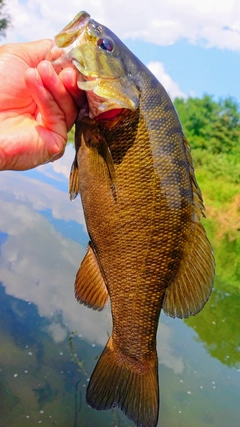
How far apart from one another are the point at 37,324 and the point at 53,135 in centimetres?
456

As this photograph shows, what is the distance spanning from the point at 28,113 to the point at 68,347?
430cm

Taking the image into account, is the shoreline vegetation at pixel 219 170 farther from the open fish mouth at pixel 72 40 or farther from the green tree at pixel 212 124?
the open fish mouth at pixel 72 40

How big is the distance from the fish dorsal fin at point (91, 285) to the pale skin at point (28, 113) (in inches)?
24.3

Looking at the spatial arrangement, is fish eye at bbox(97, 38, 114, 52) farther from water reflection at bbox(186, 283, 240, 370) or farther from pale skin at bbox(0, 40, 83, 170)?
water reflection at bbox(186, 283, 240, 370)

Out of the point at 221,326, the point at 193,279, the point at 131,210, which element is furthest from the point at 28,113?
the point at 221,326

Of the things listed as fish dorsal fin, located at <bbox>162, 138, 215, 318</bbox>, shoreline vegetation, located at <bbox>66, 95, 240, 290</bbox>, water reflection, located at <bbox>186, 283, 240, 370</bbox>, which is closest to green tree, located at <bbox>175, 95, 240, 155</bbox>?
shoreline vegetation, located at <bbox>66, 95, 240, 290</bbox>

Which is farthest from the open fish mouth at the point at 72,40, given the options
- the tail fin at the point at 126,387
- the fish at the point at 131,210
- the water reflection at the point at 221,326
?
the water reflection at the point at 221,326

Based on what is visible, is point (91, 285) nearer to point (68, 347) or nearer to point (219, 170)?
point (68, 347)

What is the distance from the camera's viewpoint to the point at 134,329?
2.30 metres

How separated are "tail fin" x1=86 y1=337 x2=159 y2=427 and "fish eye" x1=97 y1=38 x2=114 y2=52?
5.40 feet

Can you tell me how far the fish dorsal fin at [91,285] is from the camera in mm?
2244

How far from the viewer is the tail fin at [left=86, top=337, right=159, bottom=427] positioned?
2.21 m

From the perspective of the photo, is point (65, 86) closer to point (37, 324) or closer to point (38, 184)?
point (37, 324)

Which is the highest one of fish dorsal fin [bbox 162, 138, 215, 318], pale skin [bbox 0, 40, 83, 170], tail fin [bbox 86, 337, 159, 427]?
pale skin [bbox 0, 40, 83, 170]
